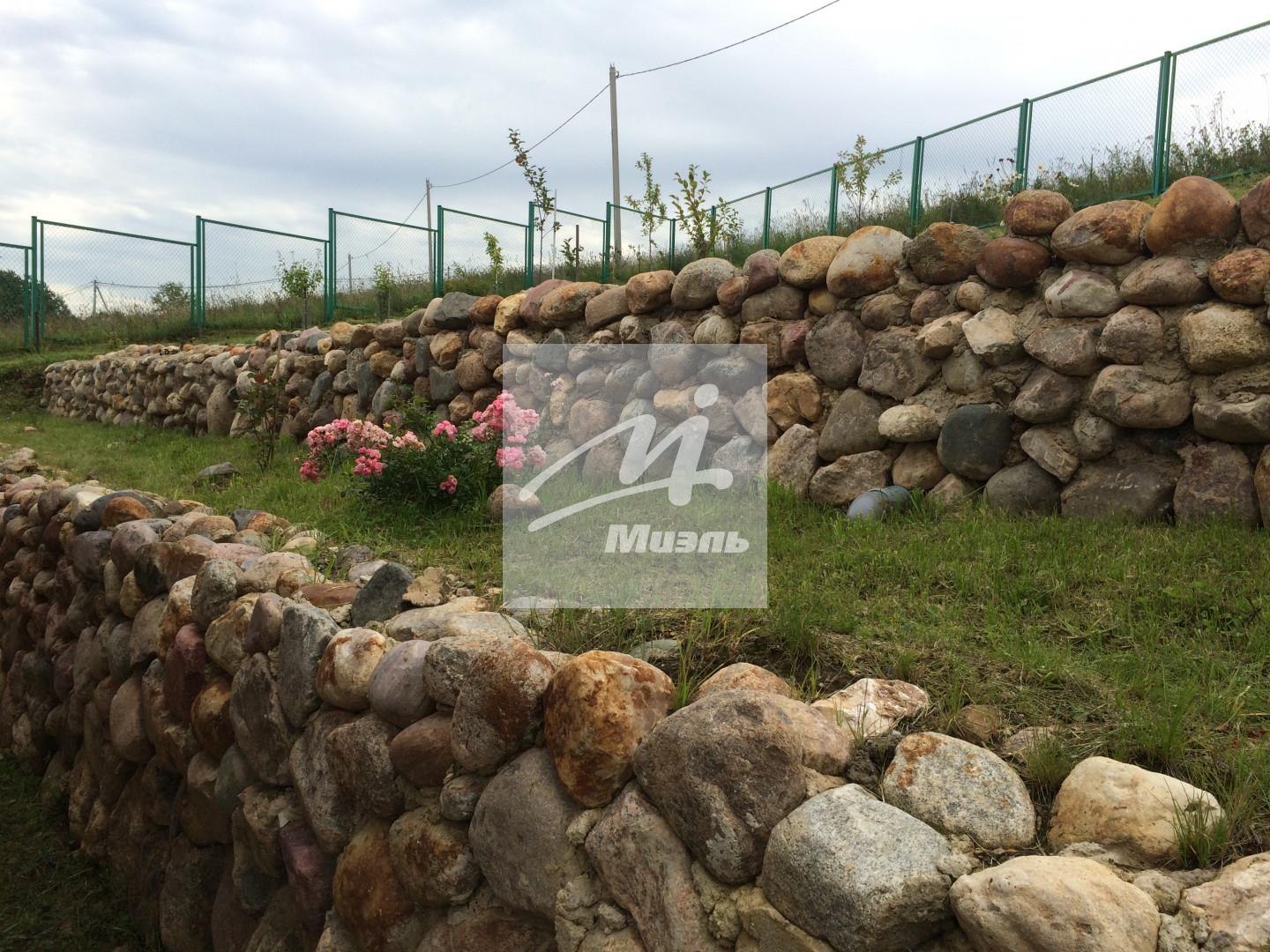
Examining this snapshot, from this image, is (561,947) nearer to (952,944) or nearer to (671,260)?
(952,944)

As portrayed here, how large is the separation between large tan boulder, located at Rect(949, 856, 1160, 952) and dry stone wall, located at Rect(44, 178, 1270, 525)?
2318 mm

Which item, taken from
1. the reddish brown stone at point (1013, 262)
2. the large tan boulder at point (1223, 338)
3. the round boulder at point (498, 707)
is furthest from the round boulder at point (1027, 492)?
the round boulder at point (498, 707)

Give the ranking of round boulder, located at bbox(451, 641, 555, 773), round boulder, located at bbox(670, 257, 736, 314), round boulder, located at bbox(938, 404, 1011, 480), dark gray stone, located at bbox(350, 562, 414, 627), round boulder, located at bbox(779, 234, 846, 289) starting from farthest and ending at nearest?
1. round boulder, located at bbox(670, 257, 736, 314)
2. round boulder, located at bbox(779, 234, 846, 289)
3. round boulder, located at bbox(938, 404, 1011, 480)
4. dark gray stone, located at bbox(350, 562, 414, 627)
5. round boulder, located at bbox(451, 641, 555, 773)

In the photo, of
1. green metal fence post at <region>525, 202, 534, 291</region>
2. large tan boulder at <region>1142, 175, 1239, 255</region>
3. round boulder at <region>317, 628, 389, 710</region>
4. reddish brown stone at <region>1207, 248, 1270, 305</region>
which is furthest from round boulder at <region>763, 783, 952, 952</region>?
green metal fence post at <region>525, 202, 534, 291</region>

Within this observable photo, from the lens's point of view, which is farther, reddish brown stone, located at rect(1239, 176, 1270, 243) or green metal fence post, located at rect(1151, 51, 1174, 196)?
green metal fence post, located at rect(1151, 51, 1174, 196)

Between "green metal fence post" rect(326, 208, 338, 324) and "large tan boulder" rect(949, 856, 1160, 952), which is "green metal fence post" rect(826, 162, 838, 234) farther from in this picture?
"large tan boulder" rect(949, 856, 1160, 952)

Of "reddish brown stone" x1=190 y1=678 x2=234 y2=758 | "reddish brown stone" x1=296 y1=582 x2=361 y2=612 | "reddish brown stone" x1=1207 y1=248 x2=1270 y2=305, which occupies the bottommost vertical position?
"reddish brown stone" x1=190 y1=678 x2=234 y2=758

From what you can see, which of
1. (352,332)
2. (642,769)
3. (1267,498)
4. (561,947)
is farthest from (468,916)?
(352,332)

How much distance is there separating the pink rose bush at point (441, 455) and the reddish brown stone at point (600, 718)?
8.53 ft

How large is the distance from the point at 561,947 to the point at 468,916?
340mm

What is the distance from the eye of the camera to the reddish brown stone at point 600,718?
185 cm

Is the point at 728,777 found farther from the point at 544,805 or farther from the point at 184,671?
the point at 184,671

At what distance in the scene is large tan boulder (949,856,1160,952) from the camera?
1.25m

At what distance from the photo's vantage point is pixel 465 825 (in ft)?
7.01
